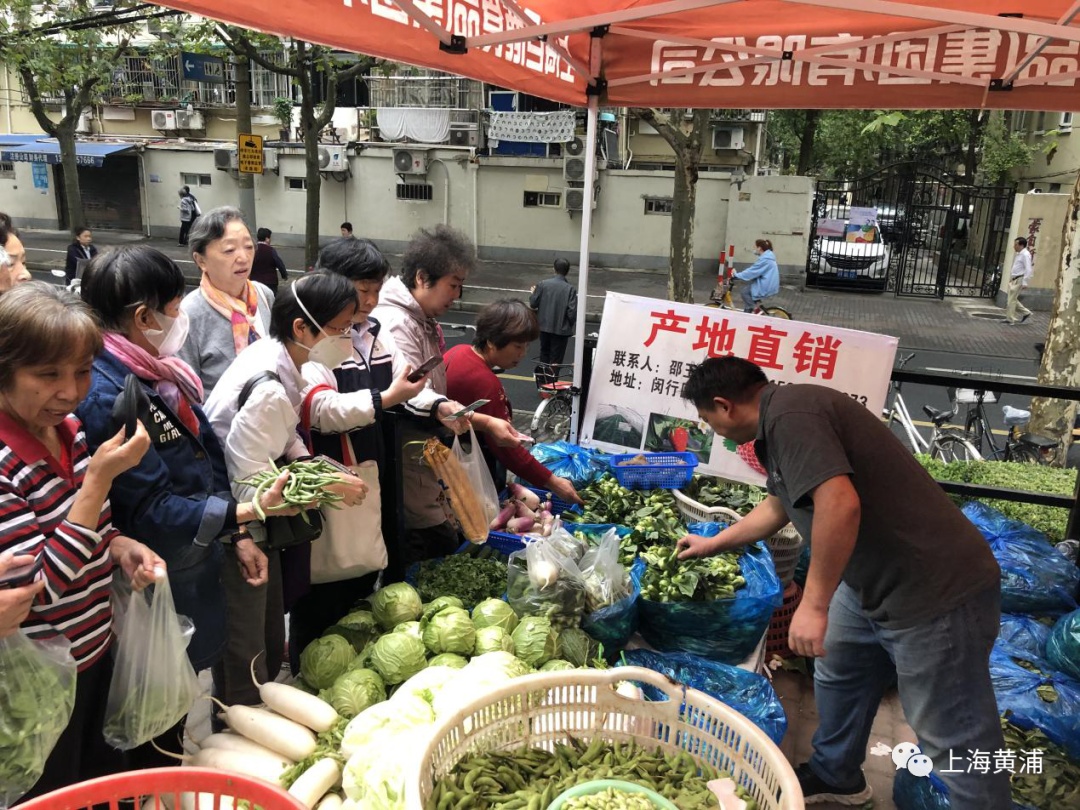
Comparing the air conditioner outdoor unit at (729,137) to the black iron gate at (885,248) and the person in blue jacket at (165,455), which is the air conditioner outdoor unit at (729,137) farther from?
the person in blue jacket at (165,455)

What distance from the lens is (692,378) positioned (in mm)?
2715

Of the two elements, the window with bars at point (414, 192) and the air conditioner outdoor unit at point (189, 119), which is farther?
the air conditioner outdoor unit at point (189, 119)

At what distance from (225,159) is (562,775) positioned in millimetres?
24086

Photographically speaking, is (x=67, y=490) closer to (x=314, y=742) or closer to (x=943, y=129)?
(x=314, y=742)

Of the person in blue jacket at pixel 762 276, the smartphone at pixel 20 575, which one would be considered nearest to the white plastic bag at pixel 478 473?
the smartphone at pixel 20 575

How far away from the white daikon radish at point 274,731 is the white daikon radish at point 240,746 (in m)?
0.01

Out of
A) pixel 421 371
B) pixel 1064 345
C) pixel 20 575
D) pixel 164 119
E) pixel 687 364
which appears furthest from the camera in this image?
pixel 164 119

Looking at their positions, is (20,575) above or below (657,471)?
above

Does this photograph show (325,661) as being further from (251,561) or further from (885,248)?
(885,248)

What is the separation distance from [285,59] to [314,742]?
82.8ft

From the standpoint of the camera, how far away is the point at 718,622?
312 cm

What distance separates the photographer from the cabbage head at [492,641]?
8.87ft

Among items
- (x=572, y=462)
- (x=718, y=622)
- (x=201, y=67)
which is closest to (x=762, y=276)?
(x=572, y=462)

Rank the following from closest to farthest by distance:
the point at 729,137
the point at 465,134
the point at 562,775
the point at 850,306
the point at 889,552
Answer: the point at 562,775
the point at 889,552
the point at 850,306
the point at 465,134
the point at 729,137
